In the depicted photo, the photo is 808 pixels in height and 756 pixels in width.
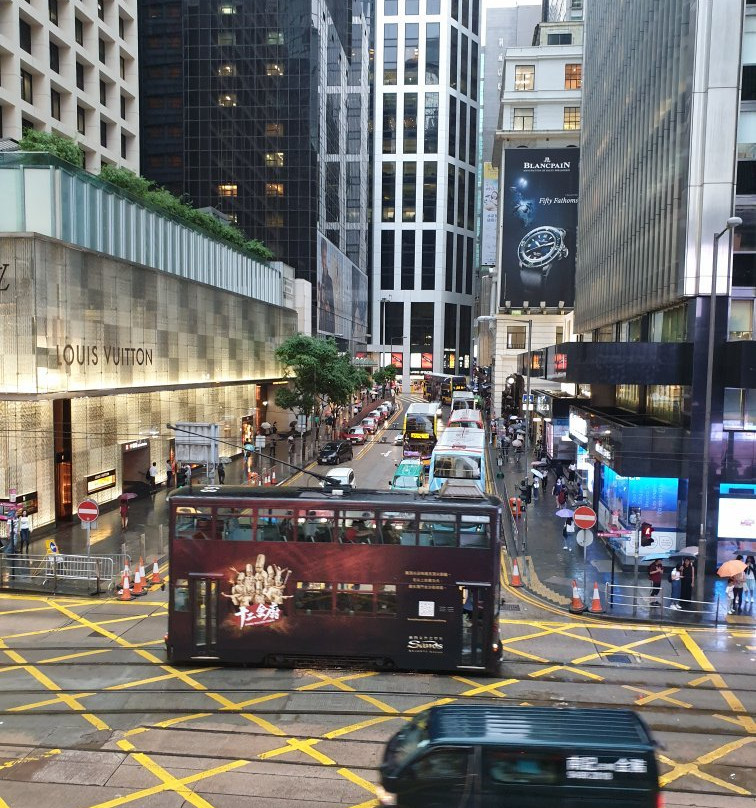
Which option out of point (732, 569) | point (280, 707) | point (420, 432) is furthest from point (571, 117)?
point (280, 707)

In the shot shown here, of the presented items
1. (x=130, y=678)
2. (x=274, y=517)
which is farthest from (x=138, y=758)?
(x=274, y=517)

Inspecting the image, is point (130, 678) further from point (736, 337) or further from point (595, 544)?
point (736, 337)

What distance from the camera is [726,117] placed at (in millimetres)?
21547

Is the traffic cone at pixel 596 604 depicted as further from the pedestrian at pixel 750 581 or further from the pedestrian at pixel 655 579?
the pedestrian at pixel 750 581

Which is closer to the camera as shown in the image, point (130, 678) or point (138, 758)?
point (138, 758)

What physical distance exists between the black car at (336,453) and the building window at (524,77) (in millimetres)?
37957

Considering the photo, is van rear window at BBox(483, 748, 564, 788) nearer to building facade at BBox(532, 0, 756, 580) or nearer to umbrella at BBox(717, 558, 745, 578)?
umbrella at BBox(717, 558, 745, 578)

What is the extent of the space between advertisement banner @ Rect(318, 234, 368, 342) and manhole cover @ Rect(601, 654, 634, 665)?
6013cm

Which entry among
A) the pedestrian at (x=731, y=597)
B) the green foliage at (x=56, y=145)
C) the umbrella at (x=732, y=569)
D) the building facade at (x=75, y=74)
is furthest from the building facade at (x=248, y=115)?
the umbrella at (x=732, y=569)

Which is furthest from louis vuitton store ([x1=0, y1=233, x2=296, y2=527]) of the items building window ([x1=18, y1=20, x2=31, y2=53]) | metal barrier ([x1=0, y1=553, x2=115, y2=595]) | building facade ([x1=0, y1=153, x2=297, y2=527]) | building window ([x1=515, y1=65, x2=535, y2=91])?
building window ([x1=515, y1=65, x2=535, y2=91])

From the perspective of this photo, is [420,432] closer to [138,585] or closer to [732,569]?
[138,585]

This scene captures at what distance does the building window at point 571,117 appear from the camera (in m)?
60.9

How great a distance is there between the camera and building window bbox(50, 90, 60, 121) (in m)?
44.1

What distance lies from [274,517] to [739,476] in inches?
603
